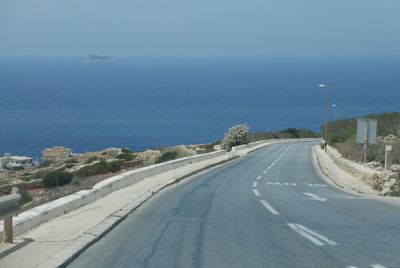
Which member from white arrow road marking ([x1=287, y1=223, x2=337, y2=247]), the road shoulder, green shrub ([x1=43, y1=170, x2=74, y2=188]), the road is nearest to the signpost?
the road shoulder

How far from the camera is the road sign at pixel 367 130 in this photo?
2652 cm

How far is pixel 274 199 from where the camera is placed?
746 inches

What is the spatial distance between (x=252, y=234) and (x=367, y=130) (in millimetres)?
16462

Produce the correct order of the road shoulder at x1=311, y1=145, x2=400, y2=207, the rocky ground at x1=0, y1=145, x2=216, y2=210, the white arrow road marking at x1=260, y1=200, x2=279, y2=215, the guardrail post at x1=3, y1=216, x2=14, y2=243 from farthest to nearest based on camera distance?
1. the rocky ground at x1=0, y1=145, x2=216, y2=210
2. the road shoulder at x1=311, y1=145, x2=400, y2=207
3. the white arrow road marking at x1=260, y1=200, x2=279, y2=215
4. the guardrail post at x1=3, y1=216, x2=14, y2=243

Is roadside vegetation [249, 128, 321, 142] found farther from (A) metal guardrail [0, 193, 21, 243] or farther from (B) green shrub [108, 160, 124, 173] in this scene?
(A) metal guardrail [0, 193, 21, 243]

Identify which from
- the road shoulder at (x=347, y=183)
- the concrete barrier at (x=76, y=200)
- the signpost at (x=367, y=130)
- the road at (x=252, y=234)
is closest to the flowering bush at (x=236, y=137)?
the road shoulder at (x=347, y=183)

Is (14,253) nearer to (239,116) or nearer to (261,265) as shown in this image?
(261,265)

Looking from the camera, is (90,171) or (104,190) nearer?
(104,190)

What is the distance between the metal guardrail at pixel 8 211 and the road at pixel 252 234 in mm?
1190

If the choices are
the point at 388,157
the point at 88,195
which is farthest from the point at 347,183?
the point at 88,195

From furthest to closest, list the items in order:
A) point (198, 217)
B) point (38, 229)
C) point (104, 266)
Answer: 1. point (198, 217)
2. point (38, 229)
3. point (104, 266)

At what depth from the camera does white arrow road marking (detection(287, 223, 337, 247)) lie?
10.5 metres

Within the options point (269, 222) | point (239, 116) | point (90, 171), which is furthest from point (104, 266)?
point (239, 116)

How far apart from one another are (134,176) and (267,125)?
131 m
